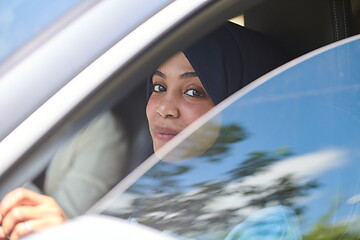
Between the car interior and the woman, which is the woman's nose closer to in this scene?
the woman

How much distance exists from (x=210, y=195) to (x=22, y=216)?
15.3 inches

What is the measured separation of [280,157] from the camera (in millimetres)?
1607

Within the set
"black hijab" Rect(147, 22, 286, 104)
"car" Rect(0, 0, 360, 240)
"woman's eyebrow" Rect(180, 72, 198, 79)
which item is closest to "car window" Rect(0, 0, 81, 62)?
"car" Rect(0, 0, 360, 240)

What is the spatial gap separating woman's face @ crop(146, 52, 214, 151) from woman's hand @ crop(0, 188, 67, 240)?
317 mm

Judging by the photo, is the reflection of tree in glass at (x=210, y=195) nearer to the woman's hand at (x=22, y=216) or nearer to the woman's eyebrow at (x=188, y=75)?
the woman's hand at (x=22, y=216)

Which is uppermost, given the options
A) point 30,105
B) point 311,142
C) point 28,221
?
point 311,142

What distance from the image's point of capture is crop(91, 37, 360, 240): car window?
144cm

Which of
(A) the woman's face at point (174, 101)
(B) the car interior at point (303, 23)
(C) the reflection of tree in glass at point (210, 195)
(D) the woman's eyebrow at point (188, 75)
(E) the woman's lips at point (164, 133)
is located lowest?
(C) the reflection of tree in glass at point (210, 195)

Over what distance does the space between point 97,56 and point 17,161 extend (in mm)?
228

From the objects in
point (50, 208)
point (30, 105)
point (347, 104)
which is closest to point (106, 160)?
point (50, 208)

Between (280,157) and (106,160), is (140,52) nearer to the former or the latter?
(106,160)

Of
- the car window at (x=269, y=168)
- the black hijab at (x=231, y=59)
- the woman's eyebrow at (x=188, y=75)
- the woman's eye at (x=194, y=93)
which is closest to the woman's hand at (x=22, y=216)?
the car window at (x=269, y=168)

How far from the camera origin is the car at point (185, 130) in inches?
49.6

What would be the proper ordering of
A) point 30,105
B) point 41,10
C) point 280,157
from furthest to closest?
point 280,157, point 41,10, point 30,105
